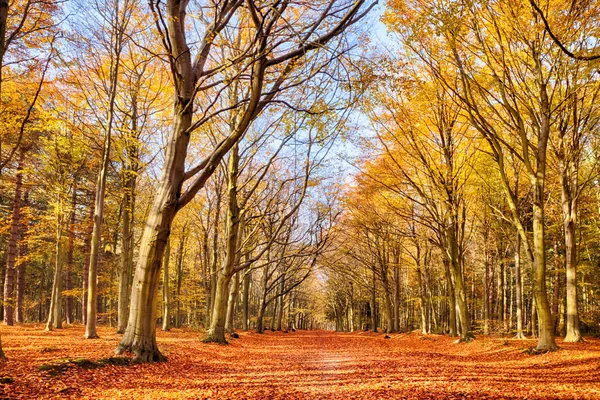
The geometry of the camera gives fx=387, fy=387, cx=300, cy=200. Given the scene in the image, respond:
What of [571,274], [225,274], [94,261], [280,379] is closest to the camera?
[280,379]

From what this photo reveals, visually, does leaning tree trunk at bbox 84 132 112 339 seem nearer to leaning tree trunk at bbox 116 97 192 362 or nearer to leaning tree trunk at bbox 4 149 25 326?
leaning tree trunk at bbox 116 97 192 362

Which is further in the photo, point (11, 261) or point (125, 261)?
point (11, 261)

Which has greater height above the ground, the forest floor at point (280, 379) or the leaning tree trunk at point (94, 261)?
the leaning tree trunk at point (94, 261)

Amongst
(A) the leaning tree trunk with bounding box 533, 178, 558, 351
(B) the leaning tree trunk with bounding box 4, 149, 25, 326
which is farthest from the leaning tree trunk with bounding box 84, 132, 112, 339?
(A) the leaning tree trunk with bounding box 533, 178, 558, 351

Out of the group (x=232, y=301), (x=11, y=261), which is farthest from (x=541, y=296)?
(x=11, y=261)

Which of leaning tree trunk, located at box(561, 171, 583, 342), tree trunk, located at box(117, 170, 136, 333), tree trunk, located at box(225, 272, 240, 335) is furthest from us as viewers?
tree trunk, located at box(225, 272, 240, 335)

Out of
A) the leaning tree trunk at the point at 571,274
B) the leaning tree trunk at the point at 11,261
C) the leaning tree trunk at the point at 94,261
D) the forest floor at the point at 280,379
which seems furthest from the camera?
the leaning tree trunk at the point at 11,261

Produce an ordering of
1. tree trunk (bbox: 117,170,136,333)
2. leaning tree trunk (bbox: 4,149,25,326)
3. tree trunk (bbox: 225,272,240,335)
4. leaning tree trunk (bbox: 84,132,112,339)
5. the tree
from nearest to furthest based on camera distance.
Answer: the tree < leaning tree trunk (bbox: 84,132,112,339) < tree trunk (bbox: 117,170,136,333) < leaning tree trunk (bbox: 4,149,25,326) < tree trunk (bbox: 225,272,240,335)

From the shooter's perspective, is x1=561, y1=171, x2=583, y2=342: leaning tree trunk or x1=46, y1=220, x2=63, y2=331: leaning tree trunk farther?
x1=46, y1=220, x2=63, y2=331: leaning tree trunk

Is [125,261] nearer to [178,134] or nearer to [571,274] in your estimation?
[178,134]

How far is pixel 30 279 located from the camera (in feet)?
87.0

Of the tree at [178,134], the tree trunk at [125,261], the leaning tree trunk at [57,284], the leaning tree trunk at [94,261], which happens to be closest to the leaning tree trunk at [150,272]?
the tree at [178,134]

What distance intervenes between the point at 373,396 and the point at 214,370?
375 centimetres

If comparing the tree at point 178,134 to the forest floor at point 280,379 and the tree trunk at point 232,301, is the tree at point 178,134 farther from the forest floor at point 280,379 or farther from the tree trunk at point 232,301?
the tree trunk at point 232,301
